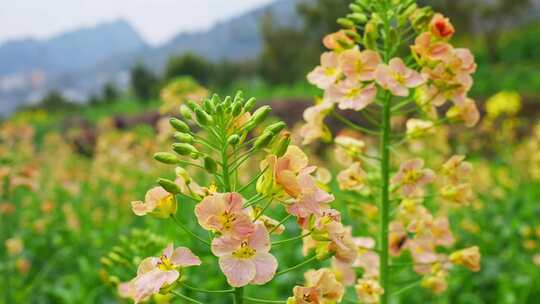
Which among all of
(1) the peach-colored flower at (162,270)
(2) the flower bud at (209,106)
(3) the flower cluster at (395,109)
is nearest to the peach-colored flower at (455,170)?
(3) the flower cluster at (395,109)

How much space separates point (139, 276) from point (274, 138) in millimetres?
377

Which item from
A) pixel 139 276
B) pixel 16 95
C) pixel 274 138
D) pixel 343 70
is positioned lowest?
pixel 139 276

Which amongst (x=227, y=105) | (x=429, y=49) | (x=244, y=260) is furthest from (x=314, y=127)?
(x=244, y=260)

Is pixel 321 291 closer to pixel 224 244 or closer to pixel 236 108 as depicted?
pixel 224 244

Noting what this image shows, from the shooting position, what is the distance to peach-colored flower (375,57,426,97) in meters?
1.68

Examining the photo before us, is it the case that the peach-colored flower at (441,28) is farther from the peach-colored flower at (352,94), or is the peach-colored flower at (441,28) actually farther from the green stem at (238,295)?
the green stem at (238,295)

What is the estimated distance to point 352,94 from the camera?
173cm

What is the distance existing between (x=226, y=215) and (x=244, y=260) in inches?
3.5

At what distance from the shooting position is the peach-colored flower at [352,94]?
5.55 feet

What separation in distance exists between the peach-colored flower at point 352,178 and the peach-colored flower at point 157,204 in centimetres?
64

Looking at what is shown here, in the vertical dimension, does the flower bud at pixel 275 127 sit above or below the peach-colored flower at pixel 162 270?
above

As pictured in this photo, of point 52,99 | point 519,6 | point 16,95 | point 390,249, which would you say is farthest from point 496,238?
point 16,95

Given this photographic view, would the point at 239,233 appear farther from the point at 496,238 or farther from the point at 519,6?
the point at 519,6

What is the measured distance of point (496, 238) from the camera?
5324 mm
